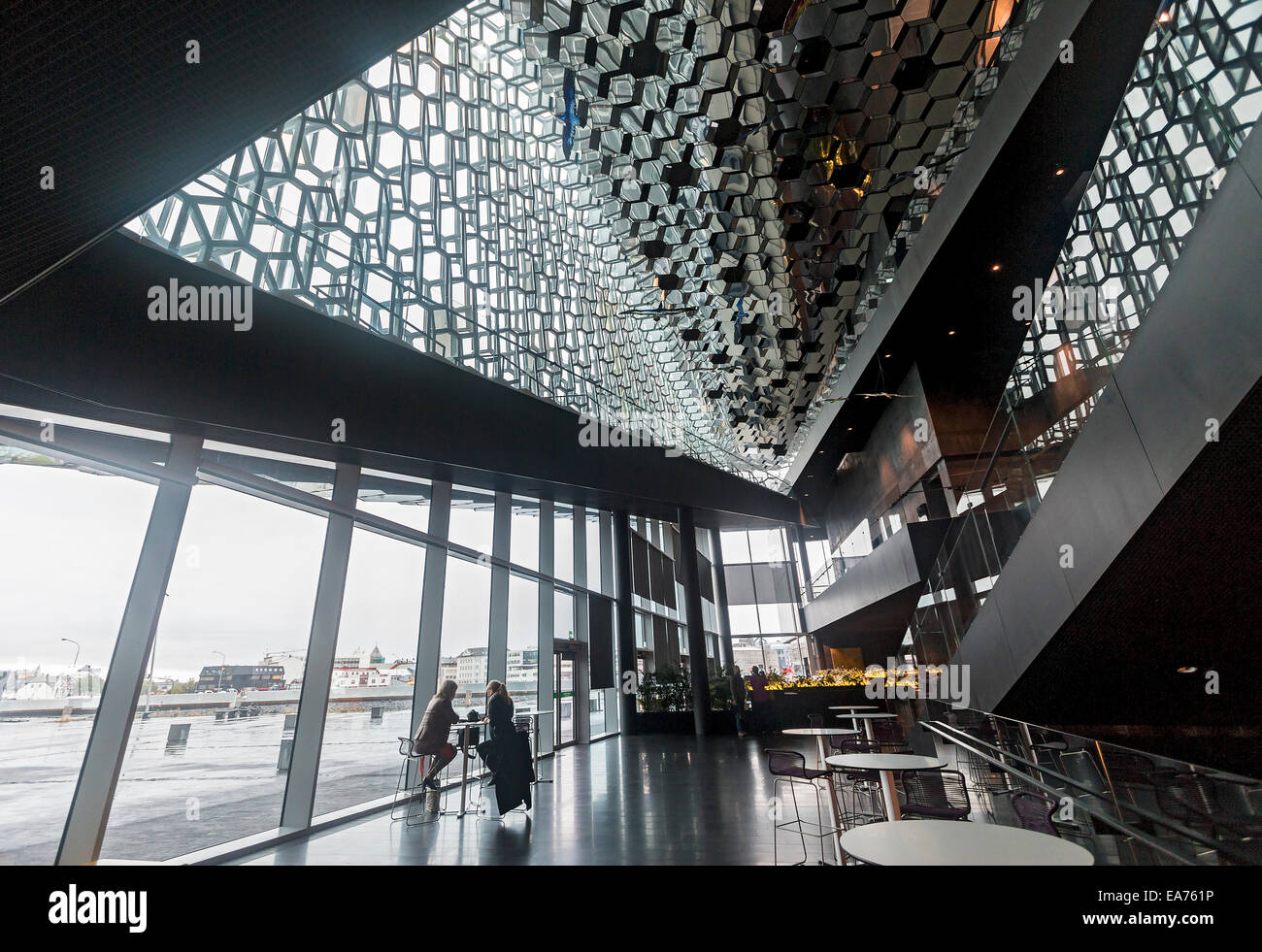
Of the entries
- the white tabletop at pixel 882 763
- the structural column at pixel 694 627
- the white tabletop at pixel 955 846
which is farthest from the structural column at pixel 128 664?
the structural column at pixel 694 627

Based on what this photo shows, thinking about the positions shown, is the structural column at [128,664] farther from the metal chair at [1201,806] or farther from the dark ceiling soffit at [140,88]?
the metal chair at [1201,806]

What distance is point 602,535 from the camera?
11.9 metres

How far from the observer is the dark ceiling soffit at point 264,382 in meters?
3.25

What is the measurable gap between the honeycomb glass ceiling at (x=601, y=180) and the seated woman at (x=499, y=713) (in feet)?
11.6

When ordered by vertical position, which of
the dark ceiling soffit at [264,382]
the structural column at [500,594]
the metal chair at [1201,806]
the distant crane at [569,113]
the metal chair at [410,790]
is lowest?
the metal chair at [410,790]

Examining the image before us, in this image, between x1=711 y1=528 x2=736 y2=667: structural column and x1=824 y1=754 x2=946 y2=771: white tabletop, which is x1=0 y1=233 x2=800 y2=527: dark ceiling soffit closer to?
x1=824 y1=754 x2=946 y2=771: white tabletop

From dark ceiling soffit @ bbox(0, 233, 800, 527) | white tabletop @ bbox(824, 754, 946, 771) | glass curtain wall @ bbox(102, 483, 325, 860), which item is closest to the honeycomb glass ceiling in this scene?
dark ceiling soffit @ bbox(0, 233, 800, 527)

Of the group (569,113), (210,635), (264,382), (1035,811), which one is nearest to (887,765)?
(1035,811)

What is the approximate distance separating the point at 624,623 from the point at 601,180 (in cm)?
795

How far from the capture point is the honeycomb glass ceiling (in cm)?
528

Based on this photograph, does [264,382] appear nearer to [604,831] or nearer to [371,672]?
[371,672]

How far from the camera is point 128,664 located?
12.1 feet

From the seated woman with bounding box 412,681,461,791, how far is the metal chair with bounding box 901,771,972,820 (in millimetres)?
3913

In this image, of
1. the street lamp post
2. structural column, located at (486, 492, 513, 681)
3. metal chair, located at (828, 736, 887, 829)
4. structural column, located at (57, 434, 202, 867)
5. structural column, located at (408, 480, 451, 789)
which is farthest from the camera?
structural column, located at (486, 492, 513, 681)
